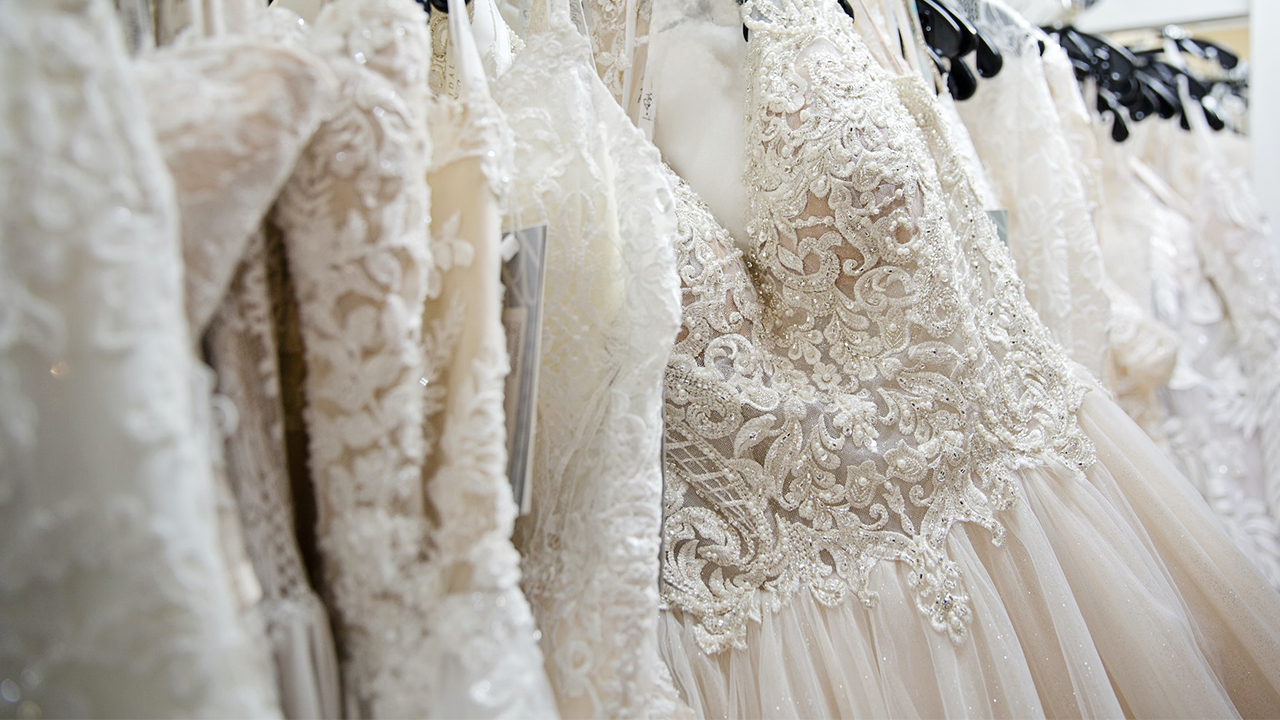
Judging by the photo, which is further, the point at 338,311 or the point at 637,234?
the point at 637,234

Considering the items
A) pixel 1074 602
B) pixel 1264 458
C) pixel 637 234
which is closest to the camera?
pixel 637 234

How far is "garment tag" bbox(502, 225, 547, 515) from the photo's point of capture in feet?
1.46

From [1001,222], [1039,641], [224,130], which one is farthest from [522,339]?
[1001,222]

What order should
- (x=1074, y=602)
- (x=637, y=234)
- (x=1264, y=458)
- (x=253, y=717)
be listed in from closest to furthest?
1. (x=253, y=717)
2. (x=637, y=234)
3. (x=1074, y=602)
4. (x=1264, y=458)

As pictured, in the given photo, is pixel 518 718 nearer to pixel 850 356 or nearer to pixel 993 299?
pixel 850 356

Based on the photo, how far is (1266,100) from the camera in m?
1.45

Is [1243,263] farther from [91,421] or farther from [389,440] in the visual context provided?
[91,421]

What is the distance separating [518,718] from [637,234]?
11.8 inches

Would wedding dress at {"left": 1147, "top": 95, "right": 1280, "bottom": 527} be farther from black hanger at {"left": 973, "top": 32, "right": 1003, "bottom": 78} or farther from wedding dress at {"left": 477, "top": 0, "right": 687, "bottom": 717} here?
wedding dress at {"left": 477, "top": 0, "right": 687, "bottom": 717}

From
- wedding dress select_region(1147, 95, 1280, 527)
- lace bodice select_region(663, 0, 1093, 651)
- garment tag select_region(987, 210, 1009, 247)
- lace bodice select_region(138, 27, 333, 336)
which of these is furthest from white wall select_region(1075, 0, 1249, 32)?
lace bodice select_region(138, 27, 333, 336)

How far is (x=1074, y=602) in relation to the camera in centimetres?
65

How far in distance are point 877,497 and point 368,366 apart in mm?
467

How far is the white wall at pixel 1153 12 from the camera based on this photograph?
5.69 feet

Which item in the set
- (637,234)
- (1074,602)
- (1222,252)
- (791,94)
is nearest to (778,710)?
(1074,602)
